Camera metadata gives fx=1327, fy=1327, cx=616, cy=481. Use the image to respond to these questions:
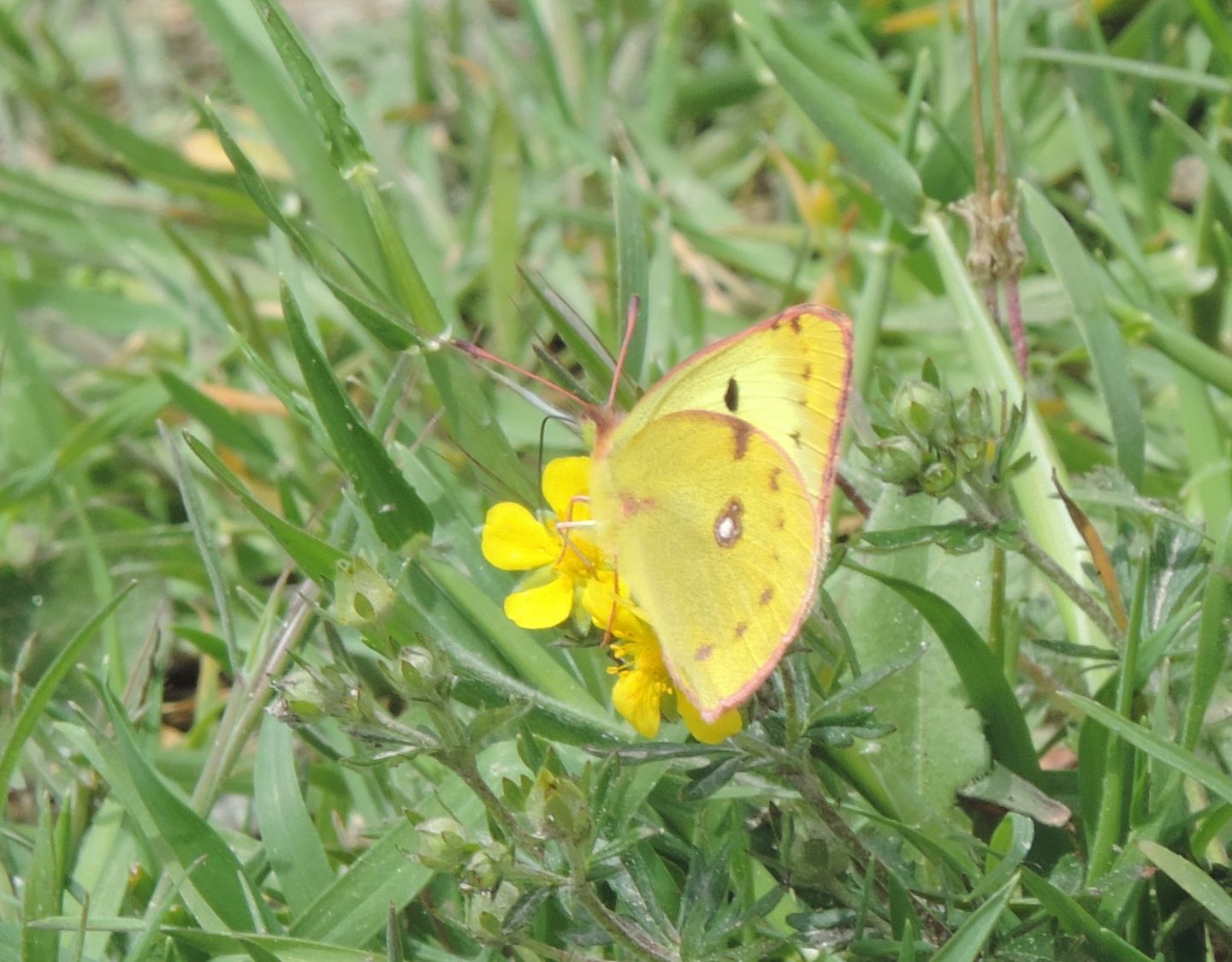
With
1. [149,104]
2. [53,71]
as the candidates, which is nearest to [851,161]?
[149,104]

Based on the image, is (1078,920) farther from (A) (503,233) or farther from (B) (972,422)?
(A) (503,233)

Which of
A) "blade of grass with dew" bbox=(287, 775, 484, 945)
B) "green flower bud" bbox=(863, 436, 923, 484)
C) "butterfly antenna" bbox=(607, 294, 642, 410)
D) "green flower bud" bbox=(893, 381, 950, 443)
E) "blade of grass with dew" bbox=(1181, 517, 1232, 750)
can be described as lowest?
"blade of grass with dew" bbox=(1181, 517, 1232, 750)

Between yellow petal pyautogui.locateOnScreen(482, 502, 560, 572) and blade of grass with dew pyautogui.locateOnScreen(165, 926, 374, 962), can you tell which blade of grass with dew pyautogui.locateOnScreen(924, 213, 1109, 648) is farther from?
blade of grass with dew pyautogui.locateOnScreen(165, 926, 374, 962)

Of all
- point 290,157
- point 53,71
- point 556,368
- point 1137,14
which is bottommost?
point 1137,14

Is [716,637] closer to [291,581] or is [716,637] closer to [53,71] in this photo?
[291,581]

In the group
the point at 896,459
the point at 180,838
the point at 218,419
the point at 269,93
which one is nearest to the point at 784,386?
the point at 896,459

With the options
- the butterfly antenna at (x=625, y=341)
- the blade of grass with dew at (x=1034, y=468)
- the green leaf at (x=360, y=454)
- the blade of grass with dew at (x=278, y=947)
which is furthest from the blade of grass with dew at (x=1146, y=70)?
the blade of grass with dew at (x=278, y=947)

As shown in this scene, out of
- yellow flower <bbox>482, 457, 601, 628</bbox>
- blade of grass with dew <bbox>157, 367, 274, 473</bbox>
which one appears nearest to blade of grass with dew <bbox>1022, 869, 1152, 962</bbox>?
yellow flower <bbox>482, 457, 601, 628</bbox>
